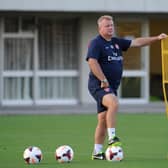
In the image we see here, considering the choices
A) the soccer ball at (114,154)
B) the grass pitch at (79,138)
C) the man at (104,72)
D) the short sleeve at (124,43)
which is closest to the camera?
the soccer ball at (114,154)

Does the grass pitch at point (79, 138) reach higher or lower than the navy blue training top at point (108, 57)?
lower

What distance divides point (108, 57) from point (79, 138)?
4.35 m

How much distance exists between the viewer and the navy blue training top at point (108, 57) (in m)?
12.1

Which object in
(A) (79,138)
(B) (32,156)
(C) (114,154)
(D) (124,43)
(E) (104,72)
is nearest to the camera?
(B) (32,156)

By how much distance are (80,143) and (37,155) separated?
3.76 meters

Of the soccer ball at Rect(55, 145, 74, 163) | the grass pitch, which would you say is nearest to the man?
the grass pitch

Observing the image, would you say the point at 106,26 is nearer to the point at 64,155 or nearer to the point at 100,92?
the point at 100,92

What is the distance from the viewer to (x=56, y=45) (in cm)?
2967

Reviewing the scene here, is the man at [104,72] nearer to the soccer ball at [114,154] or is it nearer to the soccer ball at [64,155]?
the soccer ball at [114,154]

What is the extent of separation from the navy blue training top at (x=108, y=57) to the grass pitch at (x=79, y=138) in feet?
4.20

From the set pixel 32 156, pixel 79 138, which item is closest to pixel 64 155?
pixel 32 156

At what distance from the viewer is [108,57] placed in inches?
480

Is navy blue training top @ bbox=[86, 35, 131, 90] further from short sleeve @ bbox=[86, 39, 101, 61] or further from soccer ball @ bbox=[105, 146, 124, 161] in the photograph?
soccer ball @ bbox=[105, 146, 124, 161]

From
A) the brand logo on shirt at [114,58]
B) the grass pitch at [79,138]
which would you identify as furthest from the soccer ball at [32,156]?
the brand logo on shirt at [114,58]
